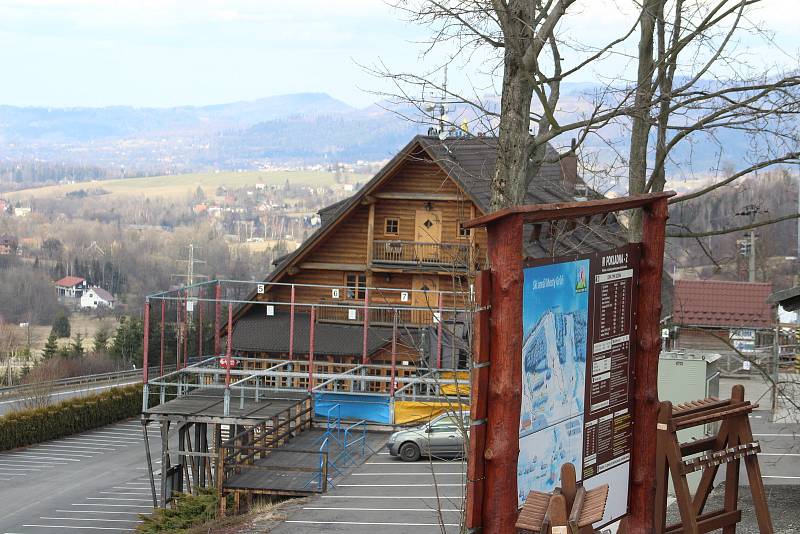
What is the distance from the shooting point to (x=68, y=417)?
4109cm

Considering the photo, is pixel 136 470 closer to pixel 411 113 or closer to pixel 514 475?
pixel 411 113

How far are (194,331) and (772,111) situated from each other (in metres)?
31.5

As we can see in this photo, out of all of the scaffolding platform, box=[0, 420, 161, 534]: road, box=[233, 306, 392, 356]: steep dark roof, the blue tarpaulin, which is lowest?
box=[0, 420, 161, 534]: road

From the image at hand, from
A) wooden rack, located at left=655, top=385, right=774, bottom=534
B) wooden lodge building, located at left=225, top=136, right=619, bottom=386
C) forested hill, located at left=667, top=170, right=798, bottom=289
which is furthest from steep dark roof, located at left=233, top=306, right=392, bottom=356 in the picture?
forested hill, located at left=667, top=170, right=798, bottom=289

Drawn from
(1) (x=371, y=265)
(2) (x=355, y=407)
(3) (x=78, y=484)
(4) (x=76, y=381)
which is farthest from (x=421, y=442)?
(4) (x=76, y=381)

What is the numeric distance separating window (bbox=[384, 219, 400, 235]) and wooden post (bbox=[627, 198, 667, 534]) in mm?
26925

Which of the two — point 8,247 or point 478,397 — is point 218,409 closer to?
point 478,397

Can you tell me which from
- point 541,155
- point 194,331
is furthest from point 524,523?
point 194,331

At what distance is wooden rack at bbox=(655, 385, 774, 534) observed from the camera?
8.77 metres

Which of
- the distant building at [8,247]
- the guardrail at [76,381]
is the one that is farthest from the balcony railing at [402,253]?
the distant building at [8,247]

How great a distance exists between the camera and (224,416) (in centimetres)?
2502

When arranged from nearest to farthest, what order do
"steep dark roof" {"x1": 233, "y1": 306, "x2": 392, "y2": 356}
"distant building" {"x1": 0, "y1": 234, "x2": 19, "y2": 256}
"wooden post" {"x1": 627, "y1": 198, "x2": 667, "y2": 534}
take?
"wooden post" {"x1": 627, "y1": 198, "x2": 667, "y2": 534}
"steep dark roof" {"x1": 233, "y1": 306, "x2": 392, "y2": 356}
"distant building" {"x1": 0, "y1": 234, "x2": 19, "y2": 256}

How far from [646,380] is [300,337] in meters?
28.9

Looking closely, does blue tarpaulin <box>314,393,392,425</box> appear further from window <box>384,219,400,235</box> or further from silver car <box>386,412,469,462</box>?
window <box>384,219,400,235</box>
